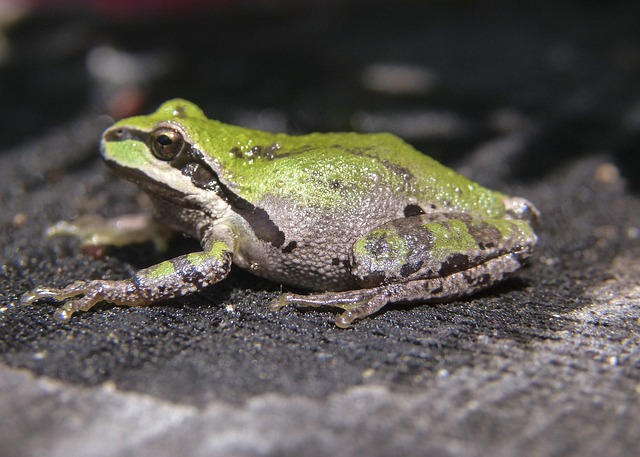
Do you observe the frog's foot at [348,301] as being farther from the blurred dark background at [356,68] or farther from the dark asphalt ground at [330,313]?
the blurred dark background at [356,68]

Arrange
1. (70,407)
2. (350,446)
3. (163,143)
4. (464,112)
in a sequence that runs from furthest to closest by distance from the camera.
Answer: (464,112)
(163,143)
(70,407)
(350,446)

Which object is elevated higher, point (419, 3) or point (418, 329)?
point (419, 3)

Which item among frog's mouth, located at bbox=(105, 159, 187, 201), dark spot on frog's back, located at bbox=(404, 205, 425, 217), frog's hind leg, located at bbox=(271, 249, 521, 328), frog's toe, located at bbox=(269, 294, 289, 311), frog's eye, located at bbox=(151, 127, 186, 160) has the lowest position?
frog's toe, located at bbox=(269, 294, 289, 311)

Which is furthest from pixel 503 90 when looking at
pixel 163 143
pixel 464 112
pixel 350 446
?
pixel 350 446

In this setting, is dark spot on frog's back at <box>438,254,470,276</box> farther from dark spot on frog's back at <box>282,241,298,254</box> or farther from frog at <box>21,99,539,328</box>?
dark spot on frog's back at <box>282,241,298,254</box>

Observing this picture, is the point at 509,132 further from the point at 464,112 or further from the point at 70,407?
the point at 70,407

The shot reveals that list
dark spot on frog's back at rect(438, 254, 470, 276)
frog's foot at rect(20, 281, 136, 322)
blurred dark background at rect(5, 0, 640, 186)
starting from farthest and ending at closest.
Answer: blurred dark background at rect(5, 0, 640, 186) < dark spot on frog's back at rect(438, 254, 470, 276) < frog's foot at rect(20, 281, 136, 322)

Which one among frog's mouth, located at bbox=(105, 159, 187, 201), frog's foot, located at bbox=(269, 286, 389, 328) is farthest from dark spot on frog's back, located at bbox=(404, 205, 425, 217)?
frog's mouth, located at bbox=(105, 159, 187, 201)
